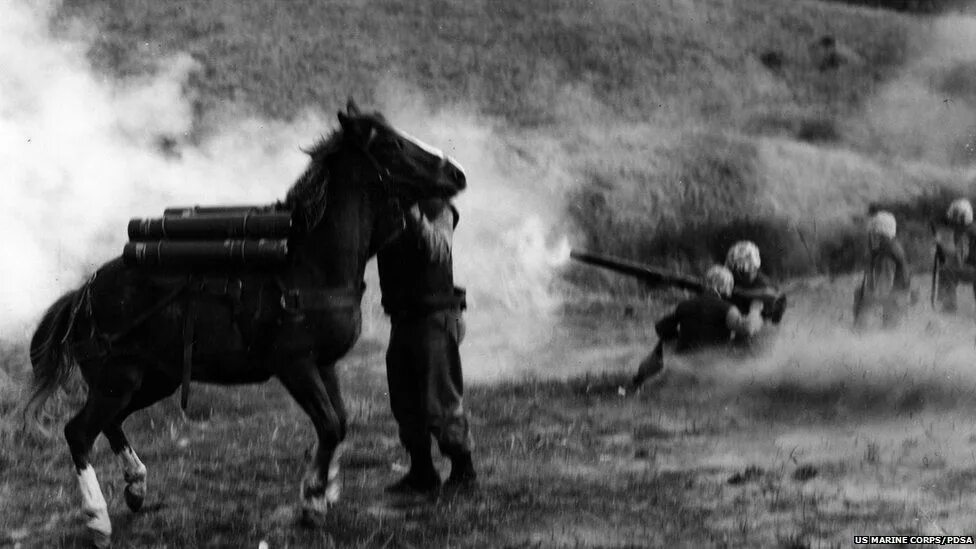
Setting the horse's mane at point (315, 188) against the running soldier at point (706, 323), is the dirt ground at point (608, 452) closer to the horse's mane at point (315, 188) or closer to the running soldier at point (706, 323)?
the running soldier at point (706, 323)

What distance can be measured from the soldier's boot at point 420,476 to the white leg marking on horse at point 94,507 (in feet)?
4.01

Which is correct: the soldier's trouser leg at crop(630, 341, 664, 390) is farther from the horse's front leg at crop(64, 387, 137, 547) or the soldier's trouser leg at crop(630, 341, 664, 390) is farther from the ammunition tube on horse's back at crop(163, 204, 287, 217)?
the horse's front leg at crop(64, 387, 137, 547)

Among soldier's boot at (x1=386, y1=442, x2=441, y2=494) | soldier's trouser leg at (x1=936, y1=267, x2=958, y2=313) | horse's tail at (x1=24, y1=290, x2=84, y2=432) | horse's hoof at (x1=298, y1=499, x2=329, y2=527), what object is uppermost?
soldier's trouser leg at (x1=936, y1=267, x2=958, y2=313)

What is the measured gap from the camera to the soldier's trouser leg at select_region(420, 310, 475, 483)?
175 inches

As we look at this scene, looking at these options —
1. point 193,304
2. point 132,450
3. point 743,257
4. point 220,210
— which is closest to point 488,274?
point 743,257

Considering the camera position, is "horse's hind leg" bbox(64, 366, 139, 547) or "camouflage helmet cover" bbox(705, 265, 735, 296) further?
"camouflage helmet cover" bbox(705, 265, 735, 296)

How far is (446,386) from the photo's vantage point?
4477mm

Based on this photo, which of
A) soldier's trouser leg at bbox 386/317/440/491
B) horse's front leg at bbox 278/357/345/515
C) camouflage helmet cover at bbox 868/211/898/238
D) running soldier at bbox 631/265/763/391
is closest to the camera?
horse's front leg at bbox 278/357/345/515

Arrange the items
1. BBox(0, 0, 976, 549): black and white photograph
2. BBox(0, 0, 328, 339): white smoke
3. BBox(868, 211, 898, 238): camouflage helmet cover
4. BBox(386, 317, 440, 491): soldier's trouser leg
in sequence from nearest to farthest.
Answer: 1. BBox(0, 0, 976, 549): black and white photograph
2. BBox(386, 317, 440, 491): soldier's trouser leg
3. BBox(868, 211, 898, 238): camouflage helmet cover
4. BBox(0, 0, 328, 339): white smoke

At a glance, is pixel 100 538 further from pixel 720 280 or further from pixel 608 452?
pixel 720 280

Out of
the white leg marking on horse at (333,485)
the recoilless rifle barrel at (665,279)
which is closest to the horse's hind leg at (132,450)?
the white leg marking on horse at (333,485)

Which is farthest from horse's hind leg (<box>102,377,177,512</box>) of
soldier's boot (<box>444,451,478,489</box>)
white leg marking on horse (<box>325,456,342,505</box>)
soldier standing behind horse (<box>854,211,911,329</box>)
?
soldier standing behind horse (<box>854,211,911,329</box>)

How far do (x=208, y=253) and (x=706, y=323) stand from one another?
2.28m

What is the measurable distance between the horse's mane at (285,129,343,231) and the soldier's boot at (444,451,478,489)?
121 centimetres
